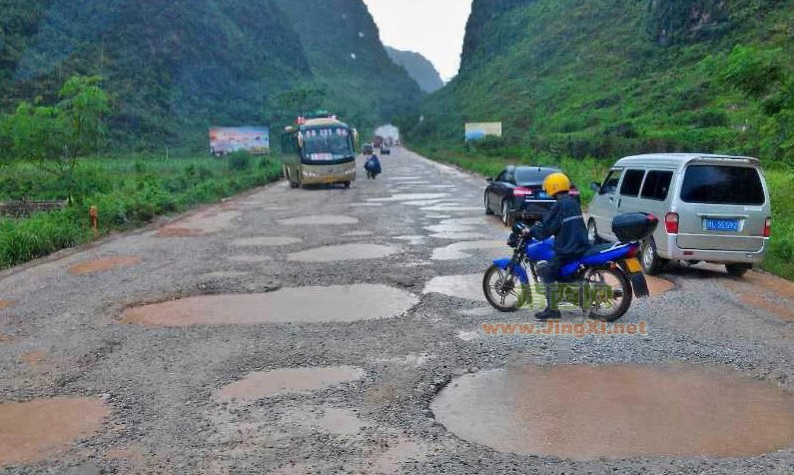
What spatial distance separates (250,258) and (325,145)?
18.4 m

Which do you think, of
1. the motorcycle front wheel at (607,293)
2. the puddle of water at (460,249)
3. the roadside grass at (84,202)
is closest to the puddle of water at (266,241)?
the puddle of water at (460,249)

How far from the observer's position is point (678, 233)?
9.37m

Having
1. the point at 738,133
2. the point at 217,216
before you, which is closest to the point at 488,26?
the point at 738,133

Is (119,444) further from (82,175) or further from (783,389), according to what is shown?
(82,175)

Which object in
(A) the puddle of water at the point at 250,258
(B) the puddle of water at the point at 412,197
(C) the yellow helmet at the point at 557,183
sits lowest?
(B) the puddle of water at the point at 412,197

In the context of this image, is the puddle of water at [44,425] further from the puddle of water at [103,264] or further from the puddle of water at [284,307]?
the puddle of water at [103,264]

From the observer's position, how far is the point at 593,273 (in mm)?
7293

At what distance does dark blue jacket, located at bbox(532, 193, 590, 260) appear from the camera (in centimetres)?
709

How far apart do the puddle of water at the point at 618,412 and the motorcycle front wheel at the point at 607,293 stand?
148 centimetres

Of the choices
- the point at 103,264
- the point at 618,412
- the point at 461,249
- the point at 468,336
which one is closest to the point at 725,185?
the point at 461,249

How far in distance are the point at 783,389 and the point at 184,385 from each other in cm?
469

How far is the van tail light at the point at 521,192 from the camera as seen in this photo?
51.2 ft

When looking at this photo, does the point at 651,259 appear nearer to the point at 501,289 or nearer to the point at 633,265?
the point at 633,265

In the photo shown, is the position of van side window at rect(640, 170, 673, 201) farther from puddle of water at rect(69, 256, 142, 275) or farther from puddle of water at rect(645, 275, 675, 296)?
puddle of water at rect(69, 256, 142, 275)
